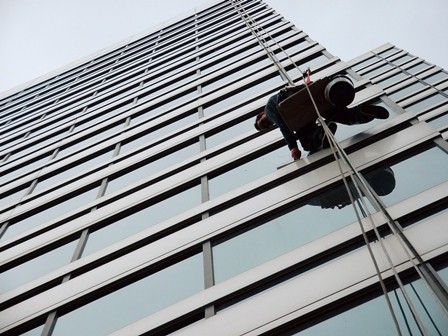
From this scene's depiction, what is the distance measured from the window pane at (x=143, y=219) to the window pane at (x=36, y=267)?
0.44 metres

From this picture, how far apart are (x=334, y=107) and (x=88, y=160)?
27.0 ft

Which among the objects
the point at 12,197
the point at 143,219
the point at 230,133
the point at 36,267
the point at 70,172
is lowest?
the point at 36,267

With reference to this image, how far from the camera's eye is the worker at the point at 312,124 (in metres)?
5.01

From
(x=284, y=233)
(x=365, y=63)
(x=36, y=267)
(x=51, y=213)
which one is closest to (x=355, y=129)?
(x=284, y=233)

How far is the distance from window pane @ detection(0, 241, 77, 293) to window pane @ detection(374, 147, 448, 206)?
5.58m

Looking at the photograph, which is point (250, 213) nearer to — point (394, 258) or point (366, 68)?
point (394, 258)

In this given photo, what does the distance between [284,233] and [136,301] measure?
2252 mm

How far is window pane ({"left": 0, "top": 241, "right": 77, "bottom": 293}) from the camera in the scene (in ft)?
22.5

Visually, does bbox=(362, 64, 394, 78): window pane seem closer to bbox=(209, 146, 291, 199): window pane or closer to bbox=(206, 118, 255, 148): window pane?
bbox=(206, 118, 255, 148): window pane

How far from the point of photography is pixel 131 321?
4871 millimetres

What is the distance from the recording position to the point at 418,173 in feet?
15.6

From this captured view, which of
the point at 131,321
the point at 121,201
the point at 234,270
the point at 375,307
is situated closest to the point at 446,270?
the point at 375,307

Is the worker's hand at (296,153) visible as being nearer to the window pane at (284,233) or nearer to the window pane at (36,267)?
the window pane at (284,233)

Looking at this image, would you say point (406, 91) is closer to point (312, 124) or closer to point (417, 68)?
point (417, 68)
